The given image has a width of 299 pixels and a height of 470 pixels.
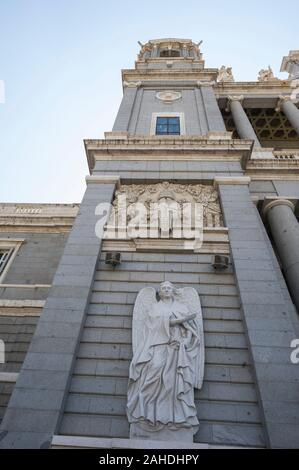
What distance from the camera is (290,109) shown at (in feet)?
77.5

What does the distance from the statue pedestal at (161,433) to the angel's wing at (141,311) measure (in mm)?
1671

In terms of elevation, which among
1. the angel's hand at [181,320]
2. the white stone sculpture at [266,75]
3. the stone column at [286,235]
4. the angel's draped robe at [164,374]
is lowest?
the angel's draped robe at [164,374]

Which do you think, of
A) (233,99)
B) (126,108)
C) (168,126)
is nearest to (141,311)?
(168,126)

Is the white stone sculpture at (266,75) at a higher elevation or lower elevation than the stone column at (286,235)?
higher

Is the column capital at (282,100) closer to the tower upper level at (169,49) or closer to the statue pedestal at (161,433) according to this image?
the tower upper level at (169,49)

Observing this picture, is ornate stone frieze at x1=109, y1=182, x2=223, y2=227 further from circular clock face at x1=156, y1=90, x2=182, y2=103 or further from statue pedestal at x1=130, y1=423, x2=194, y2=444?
circular clock face at x1=156, y1=90, x2=182, y2=103

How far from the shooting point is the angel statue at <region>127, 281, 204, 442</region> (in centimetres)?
665

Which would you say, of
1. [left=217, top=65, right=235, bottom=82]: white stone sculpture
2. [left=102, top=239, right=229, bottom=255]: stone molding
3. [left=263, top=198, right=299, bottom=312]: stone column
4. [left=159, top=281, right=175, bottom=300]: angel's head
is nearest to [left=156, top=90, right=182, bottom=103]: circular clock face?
[left=217, top=65, right=235, bottom=82]: white stone sculpture

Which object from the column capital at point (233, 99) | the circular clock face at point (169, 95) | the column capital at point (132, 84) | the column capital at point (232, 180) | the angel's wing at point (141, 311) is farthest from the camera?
the column capital at point (233, 99)

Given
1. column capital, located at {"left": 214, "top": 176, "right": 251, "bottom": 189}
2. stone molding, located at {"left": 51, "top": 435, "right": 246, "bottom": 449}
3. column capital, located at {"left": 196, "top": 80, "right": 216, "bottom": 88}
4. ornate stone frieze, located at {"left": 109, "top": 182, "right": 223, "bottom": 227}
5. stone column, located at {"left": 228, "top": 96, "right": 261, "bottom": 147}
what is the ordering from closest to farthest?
stone molding, located at {"left": 51, "top": 435, "right": 246, "bottom": 449}
ornate stone frieze, located at {"left": 109, "top": 182, "right": 223, "bottom": 227}
column capital, located at {"left": 214, "top": 176, "right": 251, "bottom": 189}
stone column, located at {"left": 228, "top": 96, "right": 261, "bottom": 147}
column capital, located at {"left": 196, "top": 80, "right": 216, "bottom": 88}

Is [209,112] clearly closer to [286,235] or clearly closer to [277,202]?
[277,202]

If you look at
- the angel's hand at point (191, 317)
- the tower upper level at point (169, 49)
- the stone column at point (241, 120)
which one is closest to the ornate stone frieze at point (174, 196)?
the angel's hand at point (191, 317)

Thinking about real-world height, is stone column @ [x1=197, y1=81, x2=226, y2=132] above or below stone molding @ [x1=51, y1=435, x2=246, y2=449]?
above

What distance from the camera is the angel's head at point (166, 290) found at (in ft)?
28.8
